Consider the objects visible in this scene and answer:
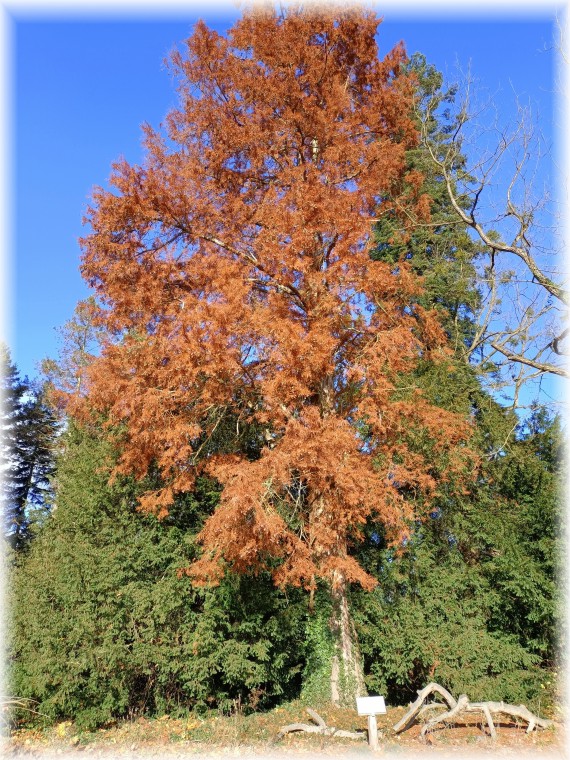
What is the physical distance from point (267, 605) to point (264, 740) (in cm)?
273

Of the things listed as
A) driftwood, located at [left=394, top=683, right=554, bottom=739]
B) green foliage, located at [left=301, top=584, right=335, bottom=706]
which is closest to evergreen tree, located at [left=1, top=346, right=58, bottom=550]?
green foliage, located at [left=301, top=584, right=335, bottom=706]

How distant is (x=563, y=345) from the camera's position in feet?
26.4

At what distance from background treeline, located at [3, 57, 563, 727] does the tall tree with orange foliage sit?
27.5 inches

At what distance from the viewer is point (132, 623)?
9539 millimetres

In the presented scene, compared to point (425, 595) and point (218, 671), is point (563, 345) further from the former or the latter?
point (218, 671)

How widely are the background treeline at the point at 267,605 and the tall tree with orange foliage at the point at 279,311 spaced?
2.29 feet

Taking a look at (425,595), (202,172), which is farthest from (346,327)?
(425,595)

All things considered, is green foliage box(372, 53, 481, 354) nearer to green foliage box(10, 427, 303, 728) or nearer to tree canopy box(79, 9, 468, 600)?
tree canopy box(79, 9, 468, 600)

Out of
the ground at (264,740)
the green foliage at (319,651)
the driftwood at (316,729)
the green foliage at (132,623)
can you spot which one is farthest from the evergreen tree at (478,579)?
the driftwood at (316,729)

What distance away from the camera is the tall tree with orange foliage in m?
8.67

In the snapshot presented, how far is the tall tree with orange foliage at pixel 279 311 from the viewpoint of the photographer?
8.67 metres

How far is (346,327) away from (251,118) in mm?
5238

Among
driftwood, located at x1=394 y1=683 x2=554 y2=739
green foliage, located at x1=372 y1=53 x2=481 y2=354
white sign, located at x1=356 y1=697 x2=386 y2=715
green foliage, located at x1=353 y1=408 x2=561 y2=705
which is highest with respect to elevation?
green foliage, located at x1=372 y1=53 x2=481 y2=354

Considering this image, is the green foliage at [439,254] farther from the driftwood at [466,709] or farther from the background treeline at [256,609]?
the driftwood at [466,709]
